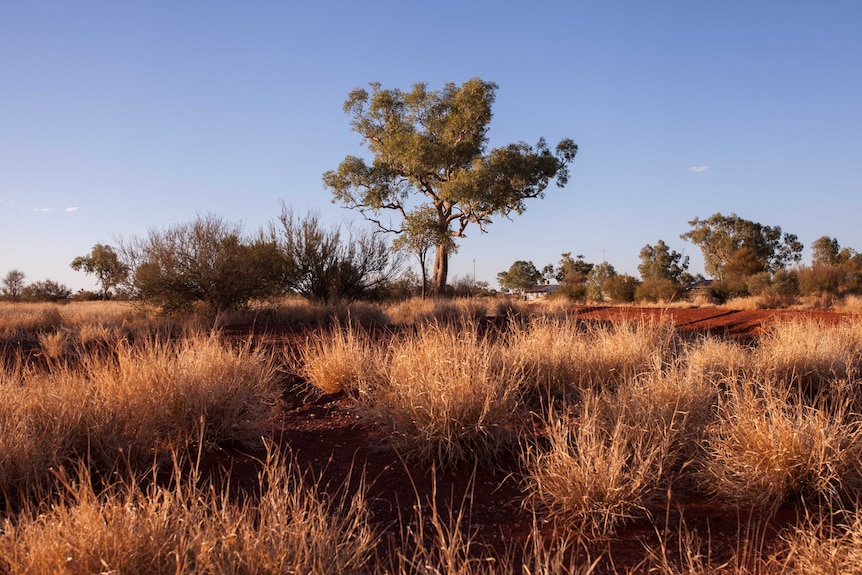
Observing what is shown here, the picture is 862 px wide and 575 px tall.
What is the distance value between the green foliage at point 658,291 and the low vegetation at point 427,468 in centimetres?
2393

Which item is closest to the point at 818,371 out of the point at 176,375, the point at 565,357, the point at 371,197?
the point at 565,357

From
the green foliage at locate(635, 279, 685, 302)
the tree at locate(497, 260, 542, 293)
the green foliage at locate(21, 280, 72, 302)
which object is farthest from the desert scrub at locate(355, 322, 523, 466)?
the tree at locate(497, 260, 542, 293)

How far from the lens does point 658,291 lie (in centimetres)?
2952

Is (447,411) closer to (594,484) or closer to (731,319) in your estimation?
(594,484)

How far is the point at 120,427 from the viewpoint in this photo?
426 cm

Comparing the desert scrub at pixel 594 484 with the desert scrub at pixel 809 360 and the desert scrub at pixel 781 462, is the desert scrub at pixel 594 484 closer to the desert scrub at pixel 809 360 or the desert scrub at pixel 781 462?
the desert scrub at pixel 781 462

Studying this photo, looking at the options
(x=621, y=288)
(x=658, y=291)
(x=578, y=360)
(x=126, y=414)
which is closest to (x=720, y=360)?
(x=578, y=360)

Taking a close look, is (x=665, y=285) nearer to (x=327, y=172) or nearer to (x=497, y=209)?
(x=497, y=209)

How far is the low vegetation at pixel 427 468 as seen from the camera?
2.41 meters

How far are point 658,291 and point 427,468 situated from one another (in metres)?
27.5

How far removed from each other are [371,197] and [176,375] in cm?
1990

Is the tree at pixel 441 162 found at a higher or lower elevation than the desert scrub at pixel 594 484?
higher

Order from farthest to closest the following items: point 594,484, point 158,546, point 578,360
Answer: point 578,360 < point 594,484 < point 158,546

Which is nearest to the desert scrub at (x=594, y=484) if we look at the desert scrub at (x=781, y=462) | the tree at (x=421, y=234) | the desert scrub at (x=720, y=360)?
the desert scrub at (x=781, y=462)
